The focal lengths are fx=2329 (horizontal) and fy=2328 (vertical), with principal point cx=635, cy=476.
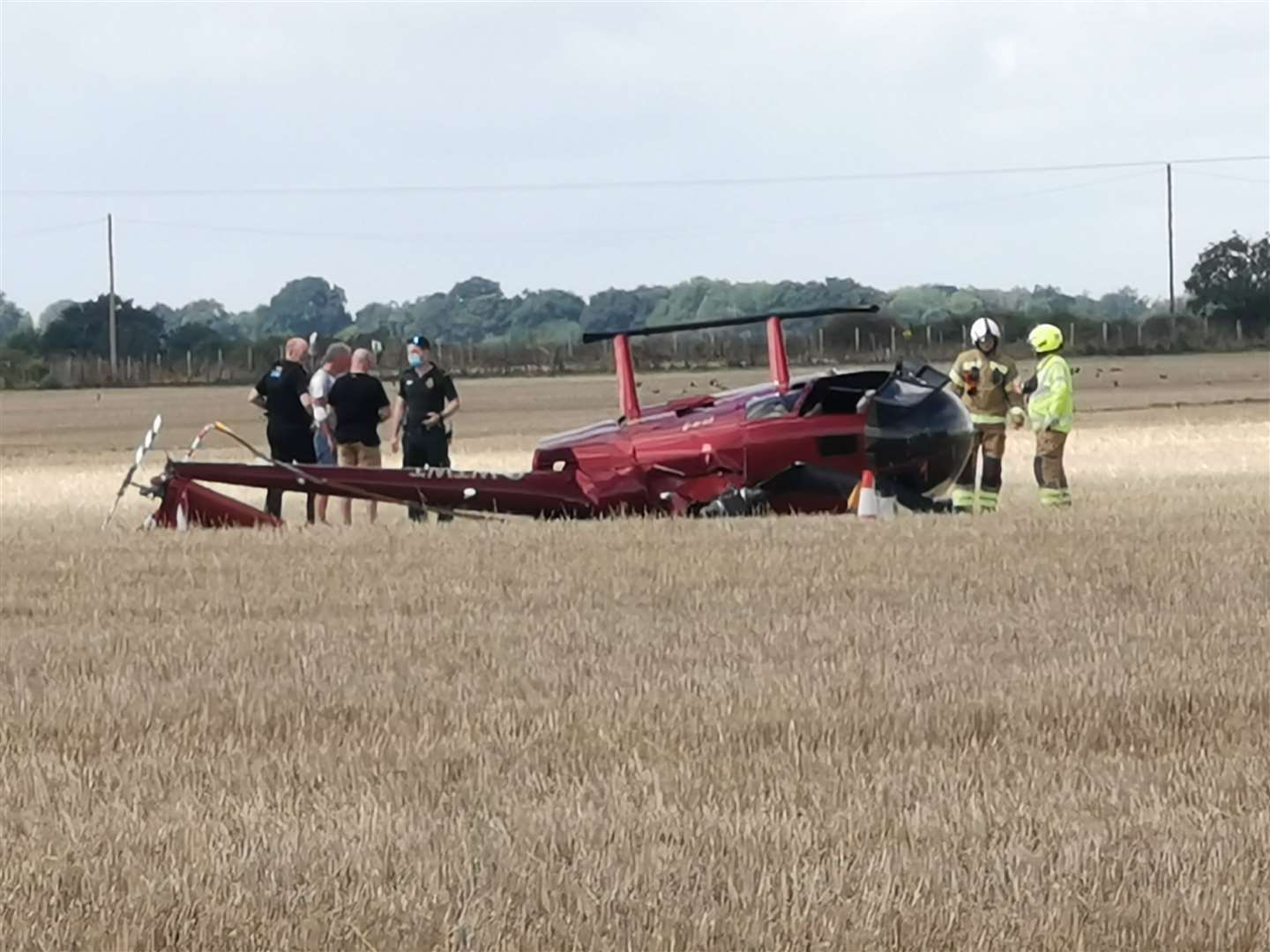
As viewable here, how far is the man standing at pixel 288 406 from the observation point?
735 inches

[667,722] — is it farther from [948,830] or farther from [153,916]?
[153,916]

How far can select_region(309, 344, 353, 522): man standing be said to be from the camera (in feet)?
61.4

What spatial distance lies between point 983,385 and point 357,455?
5006 millimetres

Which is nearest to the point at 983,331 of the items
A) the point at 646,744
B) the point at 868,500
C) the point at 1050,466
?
the point at 1050,466

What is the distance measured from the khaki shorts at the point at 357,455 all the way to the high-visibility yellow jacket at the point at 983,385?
4656mm

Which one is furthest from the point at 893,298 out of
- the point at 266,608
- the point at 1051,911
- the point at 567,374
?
the point at 1051,911

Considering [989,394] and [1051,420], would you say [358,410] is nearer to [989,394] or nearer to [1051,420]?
[989,394]

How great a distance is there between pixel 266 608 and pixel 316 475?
5.53 metres

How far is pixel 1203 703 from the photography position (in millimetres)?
7875

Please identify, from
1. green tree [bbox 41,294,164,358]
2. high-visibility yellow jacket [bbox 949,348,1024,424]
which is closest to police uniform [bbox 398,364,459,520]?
high-visibility yellow jacket [bbox 949,348,1024,424]

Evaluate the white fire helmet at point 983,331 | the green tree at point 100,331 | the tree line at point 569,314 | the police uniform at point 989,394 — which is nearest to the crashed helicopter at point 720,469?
the police uniform at point 989,394

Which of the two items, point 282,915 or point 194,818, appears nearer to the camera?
point 282,915

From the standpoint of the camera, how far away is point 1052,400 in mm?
17750

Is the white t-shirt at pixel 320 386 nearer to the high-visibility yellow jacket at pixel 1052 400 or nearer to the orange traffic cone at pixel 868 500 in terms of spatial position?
the orange traffic cone at pixel 868 500
